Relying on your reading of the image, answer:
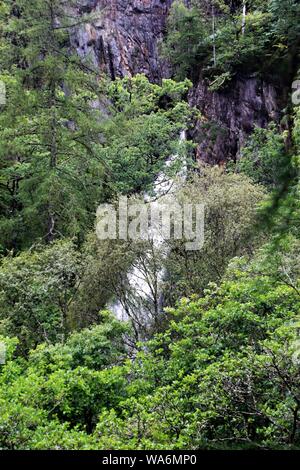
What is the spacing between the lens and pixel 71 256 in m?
11.2

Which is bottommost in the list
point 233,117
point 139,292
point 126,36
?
point 139,292

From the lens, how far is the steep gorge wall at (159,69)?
989 inches

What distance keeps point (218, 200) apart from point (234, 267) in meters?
2.85

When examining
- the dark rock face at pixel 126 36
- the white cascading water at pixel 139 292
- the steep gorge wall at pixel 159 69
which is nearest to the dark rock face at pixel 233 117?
the steep gorge wall at pixel 159 69

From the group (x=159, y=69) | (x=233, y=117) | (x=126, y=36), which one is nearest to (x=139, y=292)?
(x=233, y=117)

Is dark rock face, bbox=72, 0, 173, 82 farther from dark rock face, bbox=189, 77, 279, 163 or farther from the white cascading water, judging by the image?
the white cascading water

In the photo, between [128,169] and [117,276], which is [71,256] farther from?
[128,169]

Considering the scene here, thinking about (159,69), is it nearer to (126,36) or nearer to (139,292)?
(126,36)

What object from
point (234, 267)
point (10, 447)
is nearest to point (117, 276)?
point (234, 267)

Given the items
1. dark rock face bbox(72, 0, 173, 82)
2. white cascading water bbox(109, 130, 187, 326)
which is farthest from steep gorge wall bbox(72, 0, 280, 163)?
white cascading water bbox(109, 130, 187, 326)

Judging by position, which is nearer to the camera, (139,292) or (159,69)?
(139,292)

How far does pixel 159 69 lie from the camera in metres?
33.0

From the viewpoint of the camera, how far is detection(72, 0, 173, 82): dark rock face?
30.5 metres

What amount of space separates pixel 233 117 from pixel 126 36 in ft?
37.3
